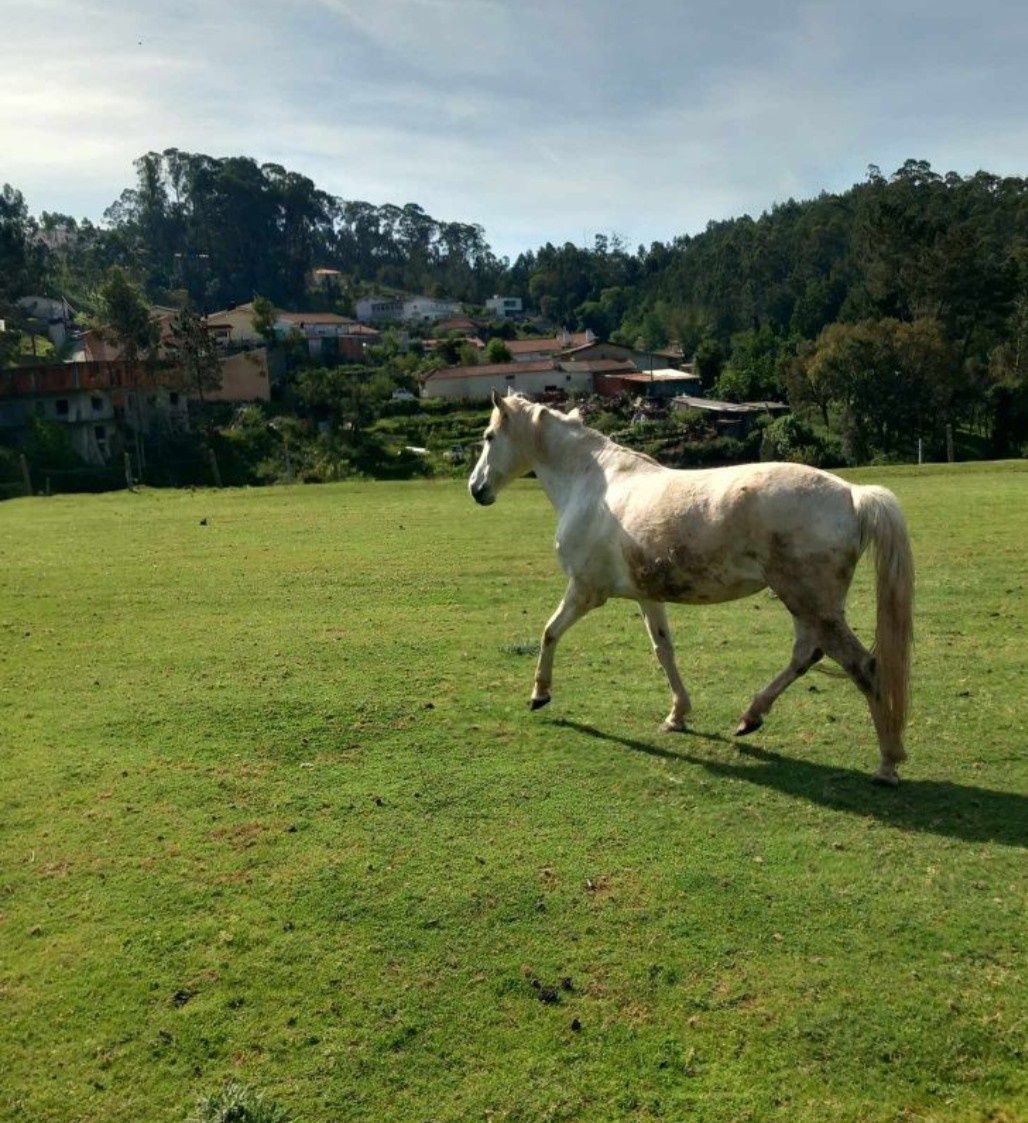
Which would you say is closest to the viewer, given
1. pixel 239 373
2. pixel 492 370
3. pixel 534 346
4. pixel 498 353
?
pixel 239 373

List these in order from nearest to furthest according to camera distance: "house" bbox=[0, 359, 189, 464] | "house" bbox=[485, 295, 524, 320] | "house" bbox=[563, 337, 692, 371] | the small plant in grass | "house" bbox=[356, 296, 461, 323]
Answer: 1. the small plant in grass
2. "house" bbox=[0, 359, 189, 464]
3. "house" bbox=[563, 337, 692, 371]
4. "house" bbox=[356, 296, 461, 323]
5. "house" bbox=[485, 295, 524, 320]

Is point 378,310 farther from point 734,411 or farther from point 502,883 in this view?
point 502,883

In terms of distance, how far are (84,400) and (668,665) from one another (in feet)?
158

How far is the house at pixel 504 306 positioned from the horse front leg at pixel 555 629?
463ft

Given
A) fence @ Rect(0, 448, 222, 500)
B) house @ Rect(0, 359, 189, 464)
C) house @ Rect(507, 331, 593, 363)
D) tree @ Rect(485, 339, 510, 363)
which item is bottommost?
fence @ Rect(0, 448, 222, 500)

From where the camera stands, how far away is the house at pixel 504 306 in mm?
146500

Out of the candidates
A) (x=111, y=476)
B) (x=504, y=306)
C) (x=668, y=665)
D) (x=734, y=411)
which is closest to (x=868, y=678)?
(x=668, y=665)

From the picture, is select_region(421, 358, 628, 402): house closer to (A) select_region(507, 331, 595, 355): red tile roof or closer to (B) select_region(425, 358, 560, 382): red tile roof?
(B) select_region(425, 358, 560, 382): red tile roof

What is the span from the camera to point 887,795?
19.9ft

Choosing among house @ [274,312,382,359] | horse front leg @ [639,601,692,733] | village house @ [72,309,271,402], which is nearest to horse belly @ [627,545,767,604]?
horse front leg @ [639,601,692,733]

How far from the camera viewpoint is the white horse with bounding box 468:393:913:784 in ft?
20.3

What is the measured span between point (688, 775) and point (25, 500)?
23.2 metres

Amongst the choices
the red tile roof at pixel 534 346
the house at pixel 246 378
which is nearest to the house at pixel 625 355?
the red tile roof at pixel 534 346

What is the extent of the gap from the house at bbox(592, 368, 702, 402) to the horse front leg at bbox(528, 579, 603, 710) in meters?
68.3
